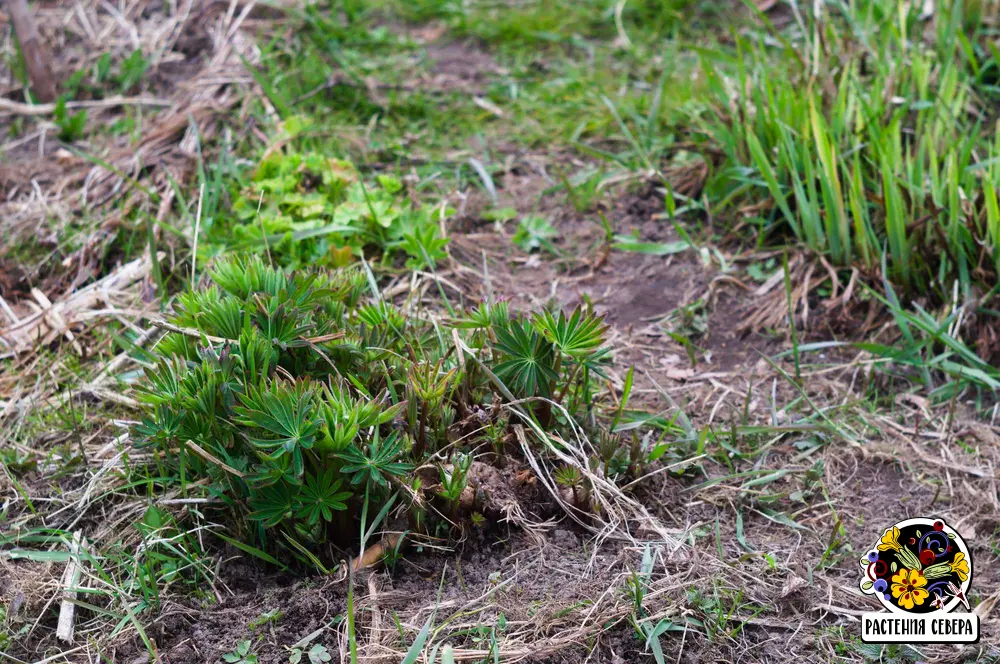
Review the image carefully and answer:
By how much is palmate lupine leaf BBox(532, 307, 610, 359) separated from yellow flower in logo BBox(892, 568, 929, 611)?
791mm

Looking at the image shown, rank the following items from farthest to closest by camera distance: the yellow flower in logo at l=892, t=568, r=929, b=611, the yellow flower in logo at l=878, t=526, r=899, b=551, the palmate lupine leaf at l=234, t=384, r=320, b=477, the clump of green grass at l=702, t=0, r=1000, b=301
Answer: the clump of green grass at l=702, t=0, r=1000, b=301
the yellow flower in logo at l=878, t=526, r=899, b=551
the yellow flower in logo at l=892, t=568, r=929, b=611
the palmate lupine leaf at l=234, t=384, r=320, b=477

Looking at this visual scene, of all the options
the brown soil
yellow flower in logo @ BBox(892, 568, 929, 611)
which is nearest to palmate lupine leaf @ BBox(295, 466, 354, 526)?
the brown soil

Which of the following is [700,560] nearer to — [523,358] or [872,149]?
[523,358]

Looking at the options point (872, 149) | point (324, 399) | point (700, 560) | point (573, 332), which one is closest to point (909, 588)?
point (700, 560)

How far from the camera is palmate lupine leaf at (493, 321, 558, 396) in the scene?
1.96 meters

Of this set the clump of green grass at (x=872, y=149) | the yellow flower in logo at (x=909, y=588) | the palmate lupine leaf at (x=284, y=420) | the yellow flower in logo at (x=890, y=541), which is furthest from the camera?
the clump of green grass at (x=872, y=149)

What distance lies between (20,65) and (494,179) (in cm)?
208

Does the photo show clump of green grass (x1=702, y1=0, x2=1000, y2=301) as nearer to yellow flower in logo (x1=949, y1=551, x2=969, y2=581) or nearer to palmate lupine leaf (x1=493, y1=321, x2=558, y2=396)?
yellow flower in logo (x1=949, y1=551, x2=969, y2=581)

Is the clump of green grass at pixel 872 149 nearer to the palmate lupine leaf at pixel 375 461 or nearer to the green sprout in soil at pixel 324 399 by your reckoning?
the green sprout in soil at pixel 324 399

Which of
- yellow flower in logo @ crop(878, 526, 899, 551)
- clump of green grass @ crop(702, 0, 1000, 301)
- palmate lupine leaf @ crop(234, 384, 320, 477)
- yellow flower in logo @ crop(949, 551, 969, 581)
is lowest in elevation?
yellow flower in logo @ crop(949, 551, 969, 581)

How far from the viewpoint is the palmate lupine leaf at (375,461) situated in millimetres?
1710

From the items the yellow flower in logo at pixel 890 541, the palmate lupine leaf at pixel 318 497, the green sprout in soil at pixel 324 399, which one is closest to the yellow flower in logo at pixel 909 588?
the yellow flower in logo at pixel 890 541

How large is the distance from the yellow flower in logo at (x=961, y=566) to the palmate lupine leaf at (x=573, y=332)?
34.3 inches

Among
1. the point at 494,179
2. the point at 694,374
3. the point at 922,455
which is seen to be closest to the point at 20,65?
the point at 494,179
